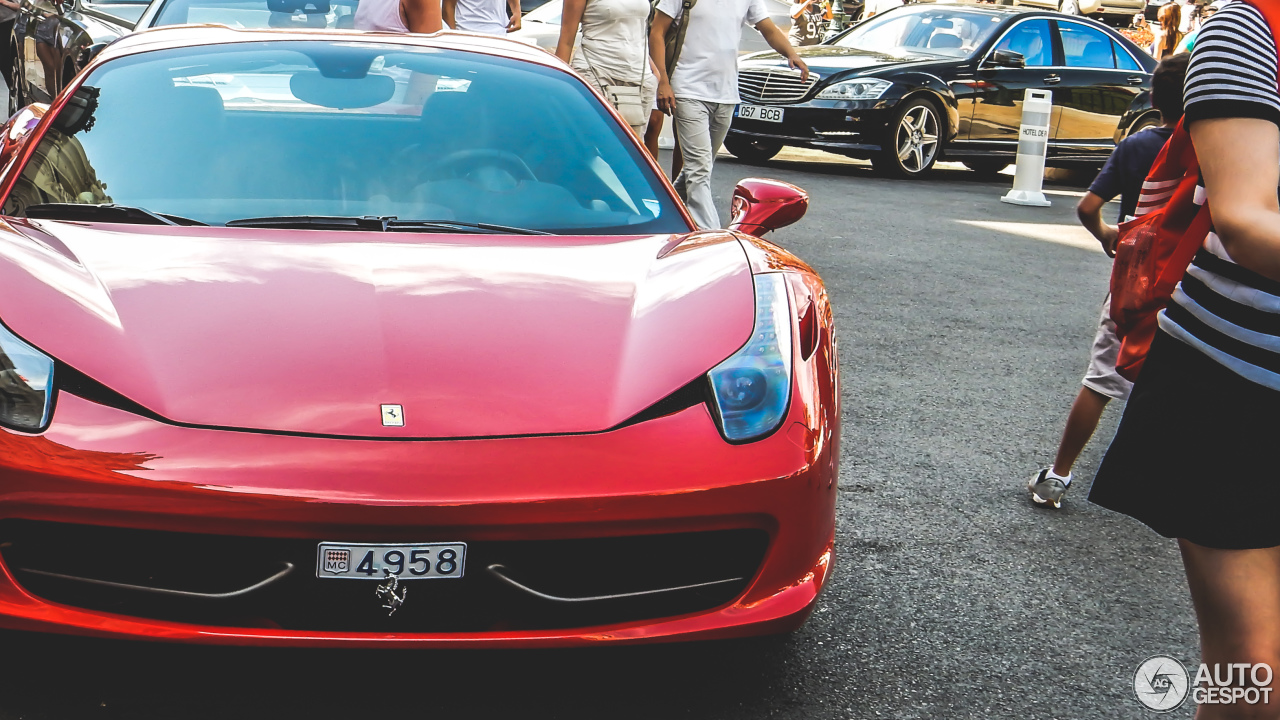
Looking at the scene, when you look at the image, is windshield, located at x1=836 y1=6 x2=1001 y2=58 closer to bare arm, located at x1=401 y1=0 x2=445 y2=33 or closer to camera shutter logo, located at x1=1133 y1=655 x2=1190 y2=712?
bare arm, located at x1=401 y1=0 x2=445 y2=33

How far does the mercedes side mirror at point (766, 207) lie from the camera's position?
12.0 ft

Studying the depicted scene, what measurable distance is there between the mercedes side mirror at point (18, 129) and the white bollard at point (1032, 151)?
358 inches

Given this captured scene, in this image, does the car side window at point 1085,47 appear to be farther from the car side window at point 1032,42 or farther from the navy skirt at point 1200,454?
the navy skirt at point 1200,454

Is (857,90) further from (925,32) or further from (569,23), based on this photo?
(569,23)

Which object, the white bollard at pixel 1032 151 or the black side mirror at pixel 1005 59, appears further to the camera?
the black side mirror at pixel 1005 59

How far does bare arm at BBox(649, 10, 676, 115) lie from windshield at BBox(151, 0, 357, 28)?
163 centimetres

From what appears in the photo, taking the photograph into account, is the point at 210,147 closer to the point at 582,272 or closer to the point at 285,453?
the point at 582,272

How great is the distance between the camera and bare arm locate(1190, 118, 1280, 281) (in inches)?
67.6

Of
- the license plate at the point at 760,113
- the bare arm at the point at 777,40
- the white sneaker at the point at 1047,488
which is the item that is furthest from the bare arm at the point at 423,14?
the license plate at the point at 760,113

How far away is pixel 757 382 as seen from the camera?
2.64 meters

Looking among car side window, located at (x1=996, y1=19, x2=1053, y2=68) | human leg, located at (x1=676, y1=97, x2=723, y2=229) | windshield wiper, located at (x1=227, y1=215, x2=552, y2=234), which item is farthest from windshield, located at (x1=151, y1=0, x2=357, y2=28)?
car side window, located at (x1=996, y1=19, x2=1053, y2=68)

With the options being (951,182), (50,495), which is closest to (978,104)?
(951,182)

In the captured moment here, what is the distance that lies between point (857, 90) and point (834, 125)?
362mm

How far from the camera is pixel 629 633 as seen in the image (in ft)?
7.98
